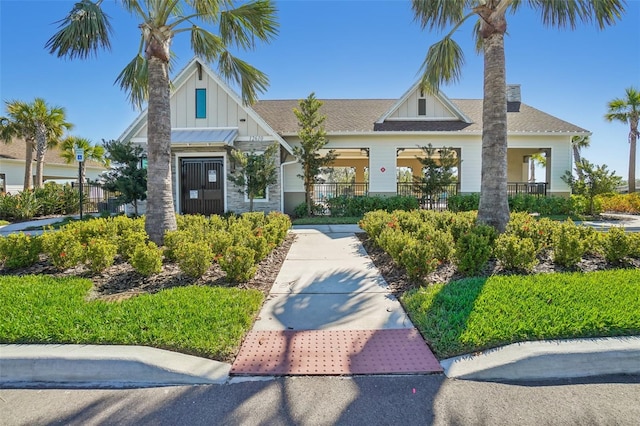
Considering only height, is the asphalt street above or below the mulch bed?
below

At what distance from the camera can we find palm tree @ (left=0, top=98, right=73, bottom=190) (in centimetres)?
2108

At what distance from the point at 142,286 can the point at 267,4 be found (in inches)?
273

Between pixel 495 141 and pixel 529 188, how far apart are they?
38.5 ft

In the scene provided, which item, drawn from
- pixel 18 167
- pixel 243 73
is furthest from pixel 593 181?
pixel 18 167

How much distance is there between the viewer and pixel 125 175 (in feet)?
43.1

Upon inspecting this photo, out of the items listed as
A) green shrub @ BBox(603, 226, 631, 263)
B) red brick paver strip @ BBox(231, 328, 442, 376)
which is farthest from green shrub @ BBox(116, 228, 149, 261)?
green shrub @ BBox(603, 226, 631, 263)

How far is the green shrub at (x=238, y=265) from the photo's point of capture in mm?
5453

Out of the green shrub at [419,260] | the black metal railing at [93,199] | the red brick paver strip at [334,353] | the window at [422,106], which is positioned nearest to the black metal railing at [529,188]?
the window at [422,106]

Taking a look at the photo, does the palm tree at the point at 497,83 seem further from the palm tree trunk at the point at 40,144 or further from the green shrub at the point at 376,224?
the palm tree trunk at the point at 40,144

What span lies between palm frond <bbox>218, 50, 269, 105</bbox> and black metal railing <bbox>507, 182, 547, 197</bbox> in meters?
13.2

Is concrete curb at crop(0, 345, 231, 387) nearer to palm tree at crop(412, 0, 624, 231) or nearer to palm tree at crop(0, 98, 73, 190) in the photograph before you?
palm tree at crop(412, 0, 624, 231)

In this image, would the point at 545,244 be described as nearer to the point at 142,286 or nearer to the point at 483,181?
the point at 483,181

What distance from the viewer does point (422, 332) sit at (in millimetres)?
3934

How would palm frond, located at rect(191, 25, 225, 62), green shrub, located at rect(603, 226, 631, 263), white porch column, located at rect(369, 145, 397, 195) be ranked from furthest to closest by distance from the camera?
white porch column, located at rect(369, 145, 397, 195)
palm frond, located at rect(191, 25, 225, 62)
green shrub, located at rect(603, 226, 631, 263)
